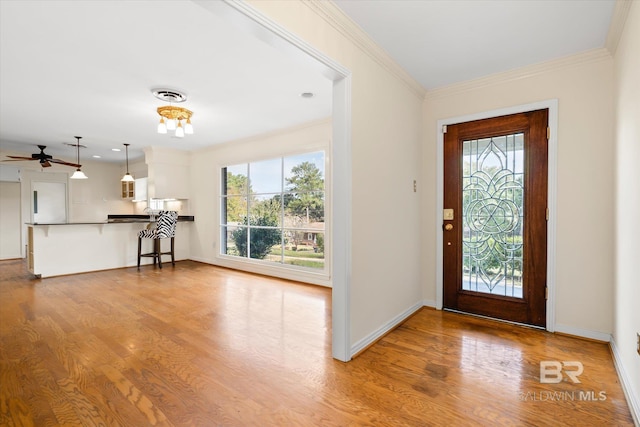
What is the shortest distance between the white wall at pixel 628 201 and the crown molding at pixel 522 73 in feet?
0.64

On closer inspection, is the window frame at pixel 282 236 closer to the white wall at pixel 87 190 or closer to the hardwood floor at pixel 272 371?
the hardwood floor at pixel 272 371

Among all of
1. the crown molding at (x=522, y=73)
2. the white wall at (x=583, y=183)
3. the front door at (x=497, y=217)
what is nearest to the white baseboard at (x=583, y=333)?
the white wall at (x=583, y=183)

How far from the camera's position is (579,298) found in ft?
8.73

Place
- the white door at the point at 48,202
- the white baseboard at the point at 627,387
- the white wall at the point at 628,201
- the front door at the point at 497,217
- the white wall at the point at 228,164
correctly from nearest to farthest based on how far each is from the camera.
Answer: the white baseboard at the point at 627,387, the white wall at the point at 628,201, the front door at the point at 497,217, the white wall at the point at 228,164, the white door at the point at 48,202

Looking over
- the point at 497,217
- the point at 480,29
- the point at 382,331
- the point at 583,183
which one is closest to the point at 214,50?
the point at 480,29

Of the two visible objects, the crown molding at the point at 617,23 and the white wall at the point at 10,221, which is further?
the white wall at the point at 10,221

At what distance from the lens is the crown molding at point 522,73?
257cm

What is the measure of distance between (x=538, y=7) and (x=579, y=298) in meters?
2.42

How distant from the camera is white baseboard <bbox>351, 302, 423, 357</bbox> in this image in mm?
2366

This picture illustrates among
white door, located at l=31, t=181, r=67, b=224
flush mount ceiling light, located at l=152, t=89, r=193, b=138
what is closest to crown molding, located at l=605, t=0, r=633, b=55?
flush mount ceiling light, located at l=152, t=89, r=193, b=138

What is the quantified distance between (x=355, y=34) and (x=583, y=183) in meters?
2.37

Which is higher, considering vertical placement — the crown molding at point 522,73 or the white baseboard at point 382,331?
the crown molding at point 522,73

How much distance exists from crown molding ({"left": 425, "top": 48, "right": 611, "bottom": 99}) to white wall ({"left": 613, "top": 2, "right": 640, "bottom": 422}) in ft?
0.64

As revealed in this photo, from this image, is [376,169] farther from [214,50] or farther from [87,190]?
[87,190]
